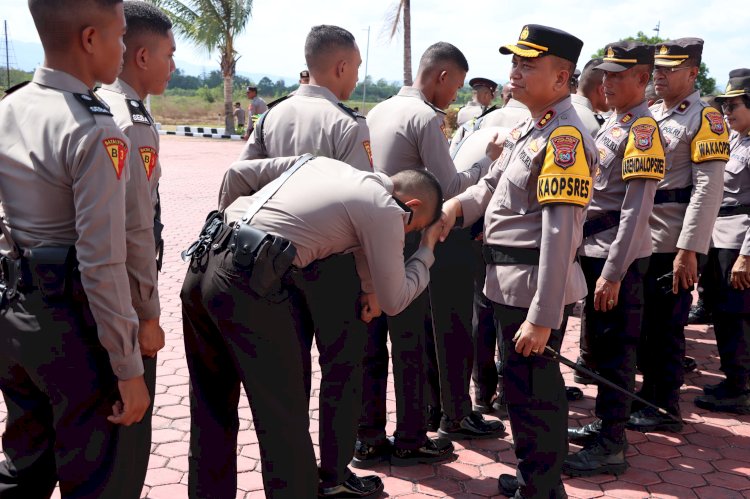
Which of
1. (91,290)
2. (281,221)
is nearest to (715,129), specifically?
(281,221)

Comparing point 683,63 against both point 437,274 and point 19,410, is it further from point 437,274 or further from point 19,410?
point 19,410

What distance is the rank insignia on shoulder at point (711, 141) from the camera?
3.66m

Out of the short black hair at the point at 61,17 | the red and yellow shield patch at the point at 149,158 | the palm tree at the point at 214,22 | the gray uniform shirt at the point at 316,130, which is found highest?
the palm tree at the point at 214,22

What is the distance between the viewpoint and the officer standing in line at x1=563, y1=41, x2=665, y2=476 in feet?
10.7

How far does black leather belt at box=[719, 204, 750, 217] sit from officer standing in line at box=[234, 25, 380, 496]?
2.70 metres

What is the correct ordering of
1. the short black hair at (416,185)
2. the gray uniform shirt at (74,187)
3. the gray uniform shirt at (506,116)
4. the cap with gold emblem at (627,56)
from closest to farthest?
the gray uniform shirt at (74,187), the short black hair at (416,185), the cap with gold emblem at (627,56), the gray uniform shirt at (506,116)

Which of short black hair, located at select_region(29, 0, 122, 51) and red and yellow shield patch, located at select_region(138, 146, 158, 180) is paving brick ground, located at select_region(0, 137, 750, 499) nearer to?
red and yellow shield patch, located at select_region(138, 146, 158, 180)

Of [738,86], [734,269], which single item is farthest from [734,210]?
[738,86]

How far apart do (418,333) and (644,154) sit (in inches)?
56.0

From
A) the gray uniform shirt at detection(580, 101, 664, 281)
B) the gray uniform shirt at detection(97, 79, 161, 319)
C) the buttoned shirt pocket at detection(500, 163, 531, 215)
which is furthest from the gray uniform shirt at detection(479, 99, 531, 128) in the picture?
the gray uniform shirt at detection(97, 79, 161, 319)

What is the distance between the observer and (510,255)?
111 inches

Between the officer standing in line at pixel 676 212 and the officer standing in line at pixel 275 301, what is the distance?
6.34 ft

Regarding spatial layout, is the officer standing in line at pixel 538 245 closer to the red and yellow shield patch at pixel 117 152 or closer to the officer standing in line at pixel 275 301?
the officer standing in line at pixel 275 301

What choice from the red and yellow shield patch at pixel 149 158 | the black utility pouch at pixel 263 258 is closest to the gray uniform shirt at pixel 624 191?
the black utility pouch at pixel 263 258
